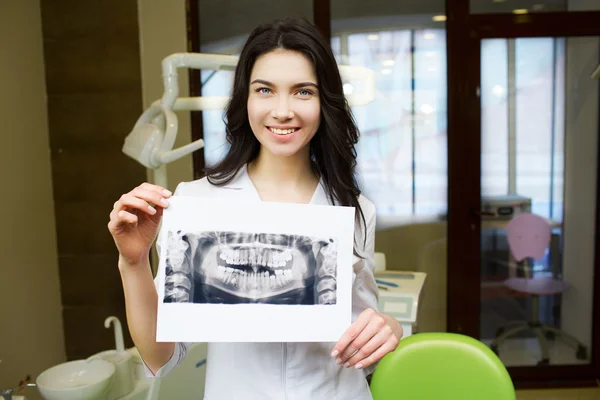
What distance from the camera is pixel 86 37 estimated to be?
2.86 m

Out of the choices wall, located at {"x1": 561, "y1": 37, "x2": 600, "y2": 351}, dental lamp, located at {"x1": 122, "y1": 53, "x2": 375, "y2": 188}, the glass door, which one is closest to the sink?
dental lamp, located at {"x1": 122, "y1": 53, "x2": 375, "y2": 188}

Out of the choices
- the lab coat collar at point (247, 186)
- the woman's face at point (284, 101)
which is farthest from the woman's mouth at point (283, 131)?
the lab coat collar at point (247, 186)

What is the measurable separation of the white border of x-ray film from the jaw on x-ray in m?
0.01

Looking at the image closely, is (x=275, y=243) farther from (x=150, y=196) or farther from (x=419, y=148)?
(x=419, y=148)

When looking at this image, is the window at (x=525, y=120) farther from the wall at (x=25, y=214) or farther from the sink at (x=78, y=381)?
the wall at (x=25, y=214)

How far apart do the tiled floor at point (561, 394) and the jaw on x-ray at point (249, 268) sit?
2737 millimetres

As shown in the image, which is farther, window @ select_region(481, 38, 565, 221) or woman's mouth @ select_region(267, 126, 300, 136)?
window @ select_region(481, 38, 565, 221)

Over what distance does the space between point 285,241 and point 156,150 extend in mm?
1042

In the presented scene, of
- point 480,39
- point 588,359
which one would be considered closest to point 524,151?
point 480,39

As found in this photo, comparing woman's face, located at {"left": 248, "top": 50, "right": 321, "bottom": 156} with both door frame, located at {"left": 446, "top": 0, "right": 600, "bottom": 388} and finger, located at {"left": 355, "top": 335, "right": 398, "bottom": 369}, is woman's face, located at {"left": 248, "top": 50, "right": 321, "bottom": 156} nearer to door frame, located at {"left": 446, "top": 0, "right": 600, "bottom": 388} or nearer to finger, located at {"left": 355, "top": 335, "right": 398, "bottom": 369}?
finger, located at {"left": 355, "top": 335, "right": 398, "bottom": 369}

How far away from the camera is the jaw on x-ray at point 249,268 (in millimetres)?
844

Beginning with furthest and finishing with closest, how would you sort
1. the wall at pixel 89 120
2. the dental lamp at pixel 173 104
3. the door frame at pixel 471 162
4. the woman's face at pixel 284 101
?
the door frame at pixel 471 162 < the wall at pixel 89 120 < the dental lamp at pixel 173 104 < the woman's face at pixel 284 101

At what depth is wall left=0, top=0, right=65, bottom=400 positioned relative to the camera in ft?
7.91

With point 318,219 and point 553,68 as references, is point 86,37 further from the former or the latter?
point 553,68
